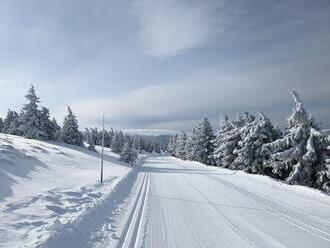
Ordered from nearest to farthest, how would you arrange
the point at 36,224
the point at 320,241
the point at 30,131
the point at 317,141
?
the point at 320,241 → the point at 36,224 → the point at 317,141 → the point at 30,131

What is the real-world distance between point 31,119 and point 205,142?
30586mm

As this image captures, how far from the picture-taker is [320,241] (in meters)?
8.07

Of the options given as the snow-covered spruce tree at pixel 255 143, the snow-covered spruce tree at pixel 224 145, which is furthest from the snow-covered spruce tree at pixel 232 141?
the snow-covered spruce tree at pixel 255 143

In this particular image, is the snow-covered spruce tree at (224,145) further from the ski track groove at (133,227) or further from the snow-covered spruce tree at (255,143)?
the ski track groove at (133,227)

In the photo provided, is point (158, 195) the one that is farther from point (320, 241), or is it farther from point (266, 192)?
point (320, 241)

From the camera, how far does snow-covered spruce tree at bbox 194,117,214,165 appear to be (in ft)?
189

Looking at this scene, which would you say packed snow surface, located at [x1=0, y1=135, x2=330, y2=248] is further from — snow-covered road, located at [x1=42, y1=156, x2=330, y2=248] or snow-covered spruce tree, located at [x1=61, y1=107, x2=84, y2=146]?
snow-covered spruce tree, located at [x1=61, y1=107, x2=84, y2=146]

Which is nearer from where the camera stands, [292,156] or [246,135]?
[292,156]

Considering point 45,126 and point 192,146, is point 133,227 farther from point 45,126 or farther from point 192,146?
point 192,146

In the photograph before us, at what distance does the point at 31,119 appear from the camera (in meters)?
56.3

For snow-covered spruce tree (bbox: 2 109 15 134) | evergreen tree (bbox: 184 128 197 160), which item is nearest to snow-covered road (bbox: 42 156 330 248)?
evergreen tree (bbox: 184 128 197 160)

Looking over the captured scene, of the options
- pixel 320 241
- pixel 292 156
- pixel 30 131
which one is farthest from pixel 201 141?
pixel 320 241

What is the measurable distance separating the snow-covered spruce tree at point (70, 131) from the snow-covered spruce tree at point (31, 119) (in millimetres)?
10652

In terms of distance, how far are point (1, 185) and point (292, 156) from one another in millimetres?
18248
